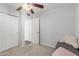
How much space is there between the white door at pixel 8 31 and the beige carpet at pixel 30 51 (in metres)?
0.07

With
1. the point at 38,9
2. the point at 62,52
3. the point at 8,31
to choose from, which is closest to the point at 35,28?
A: the point at 38,9

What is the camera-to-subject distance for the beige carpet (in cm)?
121

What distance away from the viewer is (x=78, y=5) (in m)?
1.15

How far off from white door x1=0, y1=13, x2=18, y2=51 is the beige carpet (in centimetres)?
7

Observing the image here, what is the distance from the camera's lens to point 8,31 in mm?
1250

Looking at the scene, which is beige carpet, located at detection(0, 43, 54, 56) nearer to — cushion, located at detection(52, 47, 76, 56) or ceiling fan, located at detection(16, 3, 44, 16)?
cushion, located at detection(52, 47, 76, 56)

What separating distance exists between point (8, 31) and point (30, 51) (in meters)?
0.41

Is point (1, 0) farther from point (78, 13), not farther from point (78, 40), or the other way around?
point (78, 40)

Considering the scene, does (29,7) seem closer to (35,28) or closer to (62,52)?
(35,28)

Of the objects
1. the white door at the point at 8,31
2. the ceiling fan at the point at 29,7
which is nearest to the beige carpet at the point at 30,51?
the white door at the point at 8,31

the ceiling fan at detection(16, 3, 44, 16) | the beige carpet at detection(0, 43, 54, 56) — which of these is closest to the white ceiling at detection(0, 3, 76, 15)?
the ceiling fan at detection(16, 3, 44, 16)

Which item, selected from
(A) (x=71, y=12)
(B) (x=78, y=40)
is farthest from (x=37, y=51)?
(A) (x=71, y=12)

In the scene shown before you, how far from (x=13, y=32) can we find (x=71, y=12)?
0.82m

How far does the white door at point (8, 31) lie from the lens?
1.22 meters
